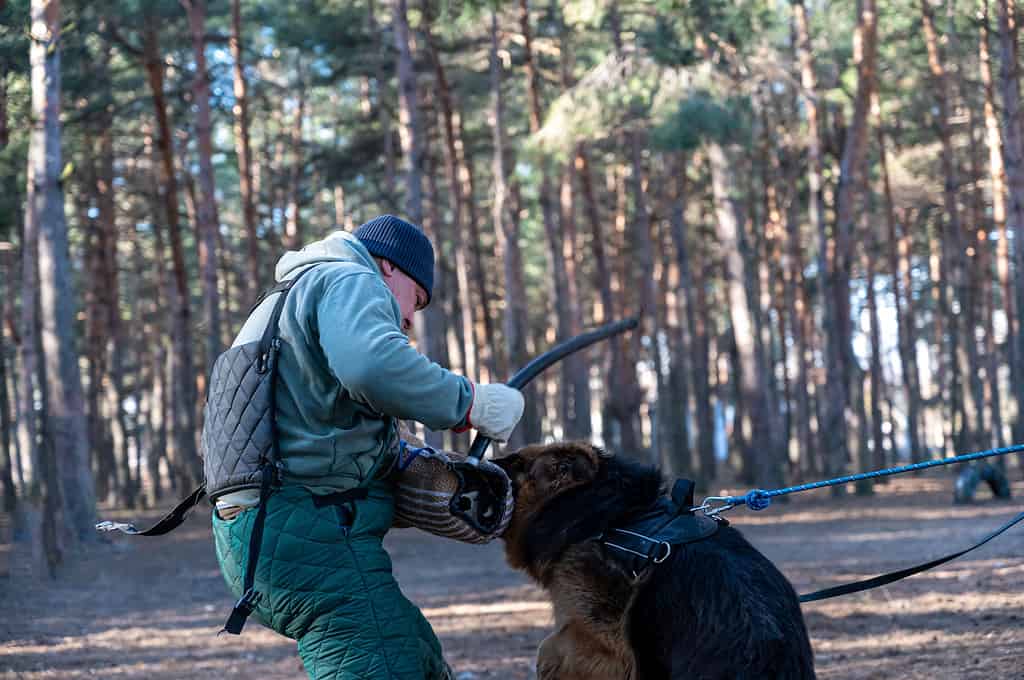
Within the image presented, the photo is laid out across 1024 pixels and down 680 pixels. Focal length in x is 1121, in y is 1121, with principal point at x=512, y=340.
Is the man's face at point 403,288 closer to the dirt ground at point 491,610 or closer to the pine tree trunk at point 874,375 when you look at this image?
the dirt ground at point 491,610

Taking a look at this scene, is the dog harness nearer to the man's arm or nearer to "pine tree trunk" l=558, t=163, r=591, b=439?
the man's arm

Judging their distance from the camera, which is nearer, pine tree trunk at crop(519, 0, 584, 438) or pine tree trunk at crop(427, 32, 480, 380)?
pine tree trunk at crop(519, 0, 584, 438)

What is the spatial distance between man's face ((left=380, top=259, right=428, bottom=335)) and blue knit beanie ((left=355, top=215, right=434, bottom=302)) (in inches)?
0.9

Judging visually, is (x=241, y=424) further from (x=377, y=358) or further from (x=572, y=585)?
(x=572, y=585)

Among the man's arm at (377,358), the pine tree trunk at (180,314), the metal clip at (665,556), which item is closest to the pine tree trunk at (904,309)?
the pine tree trunk at (180,314)

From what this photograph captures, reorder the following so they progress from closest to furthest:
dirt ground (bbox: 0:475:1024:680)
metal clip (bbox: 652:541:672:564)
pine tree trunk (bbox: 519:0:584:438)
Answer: metal clip (bbox: 652:541:672:564) < dirt ground (bbox: 0:475:1024:680) < pine tree trunk (bbox: 519:0:584:438)

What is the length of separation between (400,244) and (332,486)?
2.75 feet

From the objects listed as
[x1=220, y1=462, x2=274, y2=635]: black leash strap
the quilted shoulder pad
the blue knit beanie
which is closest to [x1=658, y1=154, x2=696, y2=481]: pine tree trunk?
the blue knit beanie

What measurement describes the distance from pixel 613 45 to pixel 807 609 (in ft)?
53.4

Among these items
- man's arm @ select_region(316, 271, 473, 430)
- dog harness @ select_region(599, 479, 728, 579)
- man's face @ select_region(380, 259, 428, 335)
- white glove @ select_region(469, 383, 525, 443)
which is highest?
man's face @ select_region(380, 259, 428, 335)

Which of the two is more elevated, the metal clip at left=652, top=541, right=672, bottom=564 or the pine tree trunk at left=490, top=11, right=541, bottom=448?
the pine tree trunk at left=490, top=11, right=541, bottom=448

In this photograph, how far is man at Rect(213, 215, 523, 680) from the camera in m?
3.28

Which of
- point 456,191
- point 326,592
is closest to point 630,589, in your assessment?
point 326,592

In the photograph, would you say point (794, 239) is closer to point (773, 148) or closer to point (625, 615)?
point (773, 148)
